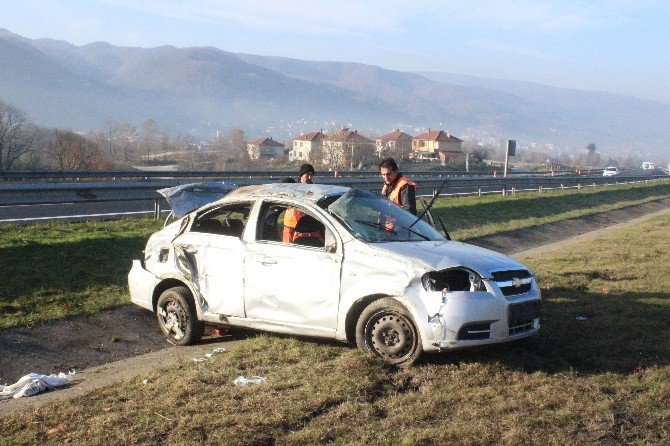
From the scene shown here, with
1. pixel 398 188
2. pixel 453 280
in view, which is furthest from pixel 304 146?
pixel 453 280

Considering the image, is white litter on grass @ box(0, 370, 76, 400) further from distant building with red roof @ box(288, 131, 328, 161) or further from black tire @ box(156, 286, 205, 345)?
distant building with red roof @ box(288, 131, 328, 161)

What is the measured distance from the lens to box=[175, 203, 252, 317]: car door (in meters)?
8.02

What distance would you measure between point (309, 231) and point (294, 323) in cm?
92

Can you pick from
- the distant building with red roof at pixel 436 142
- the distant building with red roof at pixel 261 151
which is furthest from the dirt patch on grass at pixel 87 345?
the distant building with red roof at pixel 436 142

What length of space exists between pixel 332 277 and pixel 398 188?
2.54m

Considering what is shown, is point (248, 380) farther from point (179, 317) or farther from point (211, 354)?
point (179, 317)

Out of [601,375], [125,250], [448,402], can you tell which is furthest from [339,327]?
[125,250]

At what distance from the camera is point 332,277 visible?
7.43 m

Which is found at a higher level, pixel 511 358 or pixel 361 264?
pixel 361 264

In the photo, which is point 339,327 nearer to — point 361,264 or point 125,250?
point 361,264

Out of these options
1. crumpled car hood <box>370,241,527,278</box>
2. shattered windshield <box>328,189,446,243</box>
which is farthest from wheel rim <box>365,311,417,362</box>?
shattered windshield <box>328,189,446,243</box>

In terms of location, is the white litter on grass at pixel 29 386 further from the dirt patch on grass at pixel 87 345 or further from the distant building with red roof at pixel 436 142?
the distant building with red roof at pixel 436 142

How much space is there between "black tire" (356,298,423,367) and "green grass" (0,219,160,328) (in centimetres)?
384

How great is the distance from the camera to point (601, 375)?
22.2 ft
